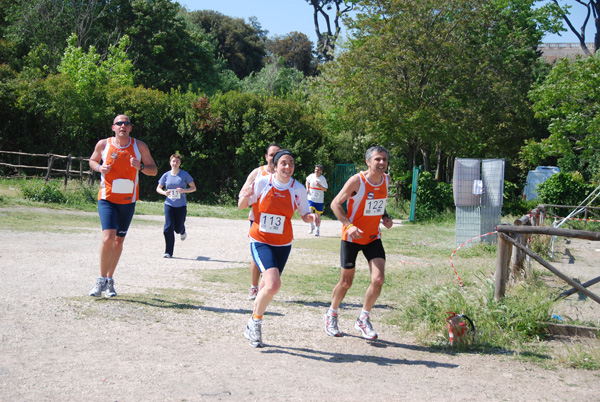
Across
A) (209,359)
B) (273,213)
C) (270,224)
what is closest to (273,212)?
(273,213)

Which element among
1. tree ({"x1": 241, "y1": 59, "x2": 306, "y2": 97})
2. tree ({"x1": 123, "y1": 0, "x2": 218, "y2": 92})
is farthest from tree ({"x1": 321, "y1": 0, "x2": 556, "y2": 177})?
tree ({"x1": 241, "y1": 59, "x2": 306, "y2": 97})

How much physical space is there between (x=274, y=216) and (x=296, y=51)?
57099mm

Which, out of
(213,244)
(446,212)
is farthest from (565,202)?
(213,244)

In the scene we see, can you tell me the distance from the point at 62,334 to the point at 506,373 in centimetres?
408

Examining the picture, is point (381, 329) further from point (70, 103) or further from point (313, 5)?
point (313, 5)

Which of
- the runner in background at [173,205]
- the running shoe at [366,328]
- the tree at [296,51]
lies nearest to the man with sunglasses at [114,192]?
the running shoe at [366,328]

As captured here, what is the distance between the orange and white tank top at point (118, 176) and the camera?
22.3 ft

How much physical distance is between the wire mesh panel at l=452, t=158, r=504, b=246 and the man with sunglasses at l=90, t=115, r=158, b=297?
8.83m

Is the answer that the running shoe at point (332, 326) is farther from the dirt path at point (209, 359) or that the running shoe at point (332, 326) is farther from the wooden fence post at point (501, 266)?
the wooden fence post at point (501, 266)

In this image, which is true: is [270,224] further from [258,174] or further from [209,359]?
[258,174]

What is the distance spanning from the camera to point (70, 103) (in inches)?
1048

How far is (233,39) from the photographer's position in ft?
189

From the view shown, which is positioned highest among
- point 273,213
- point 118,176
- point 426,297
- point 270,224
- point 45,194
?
point 118,176

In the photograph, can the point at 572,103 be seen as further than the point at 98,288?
Yes
